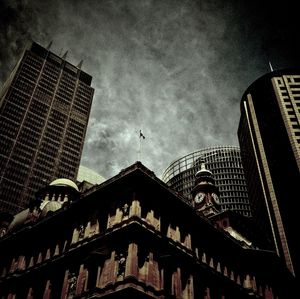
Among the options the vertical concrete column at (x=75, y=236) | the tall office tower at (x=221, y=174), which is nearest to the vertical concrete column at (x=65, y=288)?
the vertical concrete column at (x=75, y=236)

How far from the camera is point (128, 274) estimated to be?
25.2 m

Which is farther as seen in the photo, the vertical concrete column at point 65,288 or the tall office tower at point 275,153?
the tall office tower at point 275,153

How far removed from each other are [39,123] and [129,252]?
10225 centimetres

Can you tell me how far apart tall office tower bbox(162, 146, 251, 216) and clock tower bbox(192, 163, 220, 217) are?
4744 centimetres

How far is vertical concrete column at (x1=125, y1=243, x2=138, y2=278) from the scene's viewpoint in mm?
25270

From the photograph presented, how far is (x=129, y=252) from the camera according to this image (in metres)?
26.5

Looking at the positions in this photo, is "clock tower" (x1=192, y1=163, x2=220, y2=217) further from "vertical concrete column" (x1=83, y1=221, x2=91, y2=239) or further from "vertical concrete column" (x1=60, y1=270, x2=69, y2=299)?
"vertical concrete column" (x1=60, y1=270, x2=69, y2=299)

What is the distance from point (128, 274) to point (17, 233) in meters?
19.3

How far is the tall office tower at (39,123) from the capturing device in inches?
4221

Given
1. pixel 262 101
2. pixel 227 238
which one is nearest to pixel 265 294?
pixel 227 238

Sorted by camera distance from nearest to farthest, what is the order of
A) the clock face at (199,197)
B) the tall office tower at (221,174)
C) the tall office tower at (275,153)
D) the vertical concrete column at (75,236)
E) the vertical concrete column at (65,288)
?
the vertical concrete column at (65,288), the vertical concrete column at (75,236), the clock face at (199,197), the tall office tower at (275,153), the tall office tower at (221,174)

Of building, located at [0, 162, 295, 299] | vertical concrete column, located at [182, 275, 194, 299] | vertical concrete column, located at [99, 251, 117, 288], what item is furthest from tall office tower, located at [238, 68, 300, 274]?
vertical concrete column, located at [99, 251, 117, 288]

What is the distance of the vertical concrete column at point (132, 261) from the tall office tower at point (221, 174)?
91.6 m

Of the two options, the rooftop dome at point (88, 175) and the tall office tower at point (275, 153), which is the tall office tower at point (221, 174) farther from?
the rooftop dome at point (88, 175)
